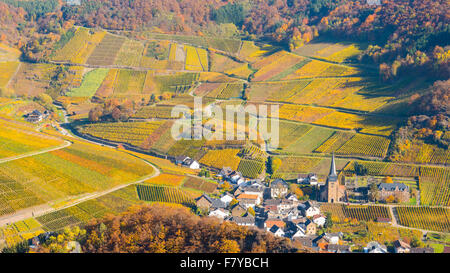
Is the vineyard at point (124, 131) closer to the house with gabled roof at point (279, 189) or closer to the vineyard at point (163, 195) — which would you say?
the vineyard at point (163, 195)

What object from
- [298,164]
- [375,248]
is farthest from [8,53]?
[375,248]

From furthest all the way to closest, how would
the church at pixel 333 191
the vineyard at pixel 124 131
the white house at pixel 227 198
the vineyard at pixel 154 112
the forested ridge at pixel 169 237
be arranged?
1. the vineyard at pixel 154 112
2. the vineyard at pixel 124 131
3. the church at pixel 333 191
4. the white house at pixel 227 198
5. the forested ridge at pixel 169 237

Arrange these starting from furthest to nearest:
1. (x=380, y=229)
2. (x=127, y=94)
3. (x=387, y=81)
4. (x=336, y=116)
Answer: (x=127, y=94) → (x=387, y=81) → (x=336, y=116) → (x=380, y=229)

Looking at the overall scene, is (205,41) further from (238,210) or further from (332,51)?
(238,210)

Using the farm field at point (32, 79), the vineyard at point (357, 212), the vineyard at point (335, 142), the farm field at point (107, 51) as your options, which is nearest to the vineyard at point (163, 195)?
the vineyard at point (357, 212)

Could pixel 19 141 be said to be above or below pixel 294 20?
below

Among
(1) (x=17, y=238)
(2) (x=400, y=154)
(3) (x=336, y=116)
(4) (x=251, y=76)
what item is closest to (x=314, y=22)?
(4) (x=251, y=76)

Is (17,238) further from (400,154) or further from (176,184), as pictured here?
(400,154)
